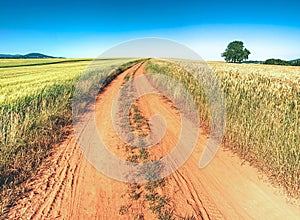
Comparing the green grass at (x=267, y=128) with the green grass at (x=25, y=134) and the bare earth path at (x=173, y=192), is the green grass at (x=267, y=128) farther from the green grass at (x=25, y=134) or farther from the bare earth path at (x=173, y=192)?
the green grass at (x=25, y=134)

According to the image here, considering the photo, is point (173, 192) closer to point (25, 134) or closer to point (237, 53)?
point (25, 134)

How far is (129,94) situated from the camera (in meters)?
14.4

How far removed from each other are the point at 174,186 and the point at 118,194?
3.88 feet

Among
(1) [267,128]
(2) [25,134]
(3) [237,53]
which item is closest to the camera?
(1) [267,128]

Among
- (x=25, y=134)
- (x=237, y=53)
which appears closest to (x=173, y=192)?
(x=25, y=134)

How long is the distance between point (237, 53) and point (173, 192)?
101 m

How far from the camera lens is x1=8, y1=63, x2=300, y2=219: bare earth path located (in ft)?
13.4

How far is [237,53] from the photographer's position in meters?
95.3

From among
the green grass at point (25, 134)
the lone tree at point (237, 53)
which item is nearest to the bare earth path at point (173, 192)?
the green grass at point (25, 134)

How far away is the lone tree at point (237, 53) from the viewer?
94938 mm

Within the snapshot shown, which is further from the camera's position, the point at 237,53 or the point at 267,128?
the point at 237,53

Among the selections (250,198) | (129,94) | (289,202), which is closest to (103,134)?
(250,198)

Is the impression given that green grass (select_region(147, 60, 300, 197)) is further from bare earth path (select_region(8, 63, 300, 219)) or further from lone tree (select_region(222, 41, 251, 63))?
lone tree (select_region(222, 41, 251, 63))

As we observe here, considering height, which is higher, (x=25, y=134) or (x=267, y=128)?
(x=267, y=128)
